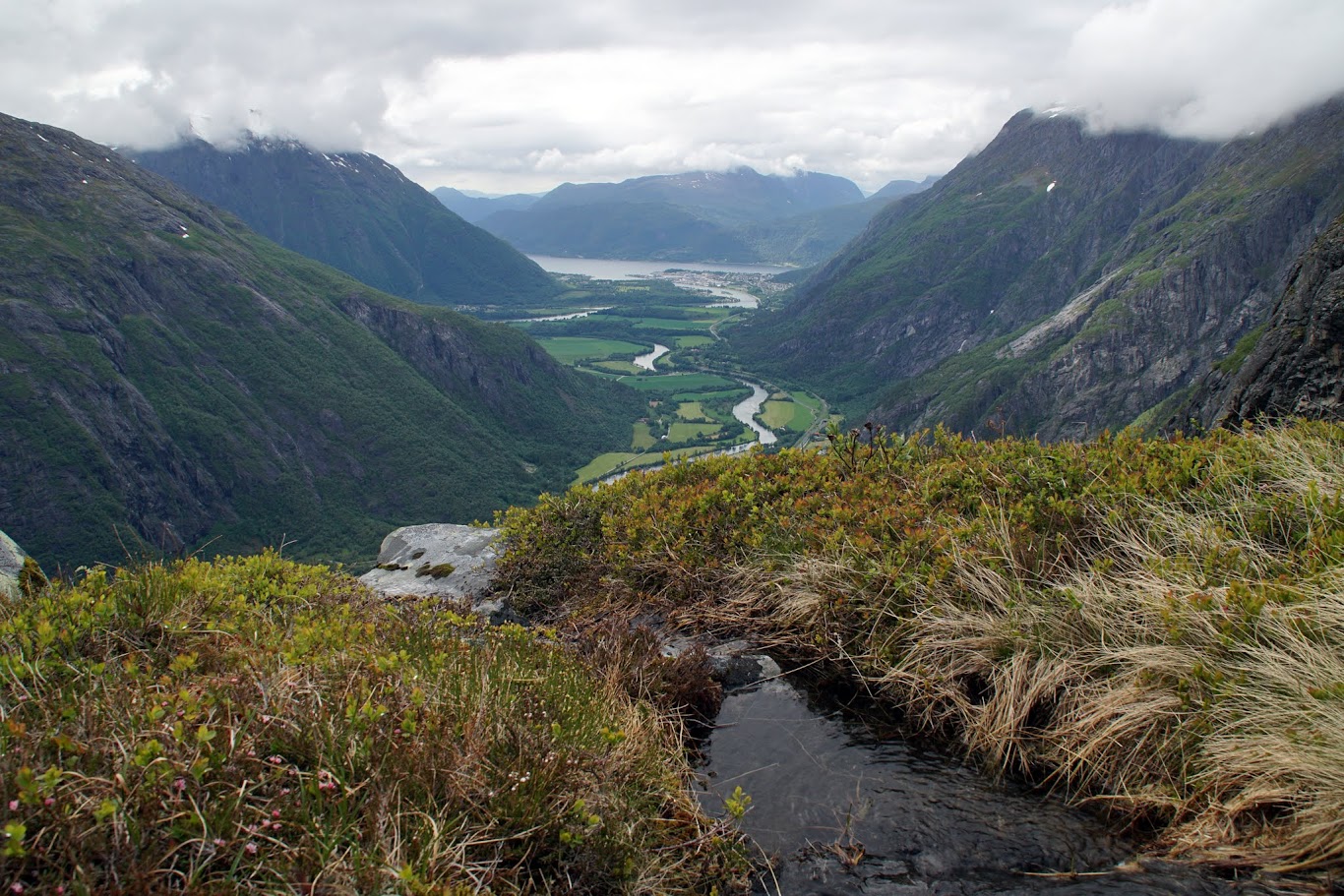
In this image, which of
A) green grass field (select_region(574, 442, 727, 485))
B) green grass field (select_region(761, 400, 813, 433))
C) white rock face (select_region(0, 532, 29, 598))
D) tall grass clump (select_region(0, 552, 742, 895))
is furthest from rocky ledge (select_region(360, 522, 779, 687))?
green grass field (select_region(761, 400, 813, 433))

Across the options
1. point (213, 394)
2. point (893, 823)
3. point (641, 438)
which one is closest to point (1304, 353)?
point (893, 823)

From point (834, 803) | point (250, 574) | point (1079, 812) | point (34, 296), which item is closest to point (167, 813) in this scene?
point (834, 803)

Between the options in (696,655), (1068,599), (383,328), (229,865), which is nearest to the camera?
(229,865)

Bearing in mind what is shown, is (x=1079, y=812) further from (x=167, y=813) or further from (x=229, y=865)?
(x=167, y=813)

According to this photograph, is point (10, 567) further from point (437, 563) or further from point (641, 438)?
point (641, 438)

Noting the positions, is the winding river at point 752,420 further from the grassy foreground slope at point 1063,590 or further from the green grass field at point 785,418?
the grassy foreground slope at point 1063,590

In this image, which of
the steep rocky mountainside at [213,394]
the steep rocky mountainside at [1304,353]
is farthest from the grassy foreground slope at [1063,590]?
the steep rocky mountainside at [213,394]
